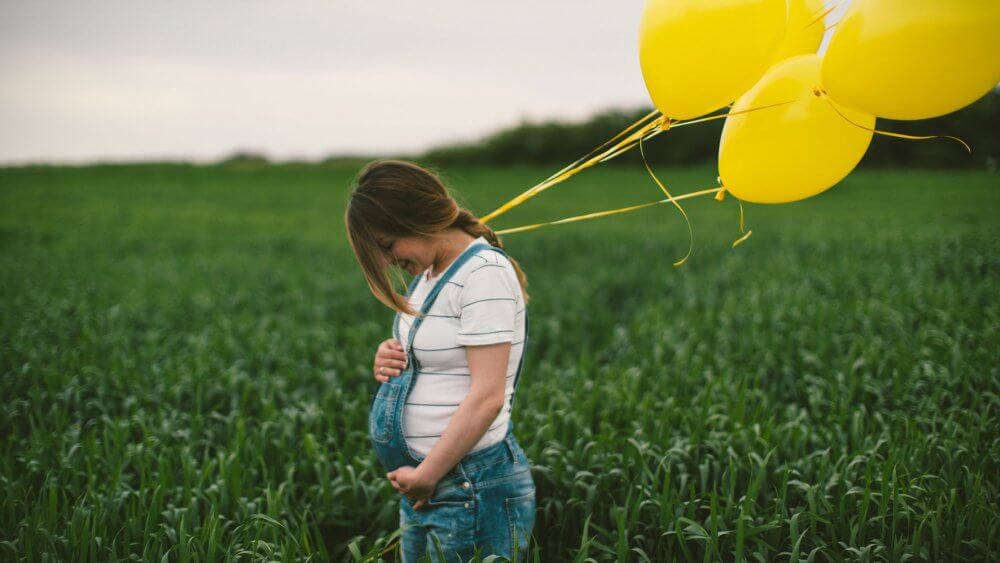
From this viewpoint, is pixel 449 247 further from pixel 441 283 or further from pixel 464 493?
pixel 464 493

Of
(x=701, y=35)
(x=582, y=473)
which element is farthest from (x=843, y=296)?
(x=701, y=35)

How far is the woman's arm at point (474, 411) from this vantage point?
5.50 feet

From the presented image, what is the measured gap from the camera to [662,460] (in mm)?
2902

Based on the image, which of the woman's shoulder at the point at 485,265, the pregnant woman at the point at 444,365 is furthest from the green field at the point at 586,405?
the woman's shoulder at the point at 485,265

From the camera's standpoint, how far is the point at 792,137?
1998 millimetres

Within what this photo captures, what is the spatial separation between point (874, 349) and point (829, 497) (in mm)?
2128

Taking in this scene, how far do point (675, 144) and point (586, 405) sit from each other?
3053cm

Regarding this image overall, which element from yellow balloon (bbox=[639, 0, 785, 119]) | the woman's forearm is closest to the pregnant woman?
the woman's forearm

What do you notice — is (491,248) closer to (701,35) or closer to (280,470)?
(701,35)

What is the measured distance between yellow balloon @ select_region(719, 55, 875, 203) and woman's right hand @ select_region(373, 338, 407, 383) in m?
1.24

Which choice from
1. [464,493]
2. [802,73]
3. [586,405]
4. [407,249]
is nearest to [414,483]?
[464,493]

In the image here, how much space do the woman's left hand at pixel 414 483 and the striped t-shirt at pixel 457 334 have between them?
8 cm

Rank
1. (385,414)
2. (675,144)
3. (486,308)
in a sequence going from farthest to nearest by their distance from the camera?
(675,144) < (385,414) < (486,308)

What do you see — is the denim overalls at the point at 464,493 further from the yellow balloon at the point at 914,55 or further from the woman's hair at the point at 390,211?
the yellow balloon at the point at 914,55
